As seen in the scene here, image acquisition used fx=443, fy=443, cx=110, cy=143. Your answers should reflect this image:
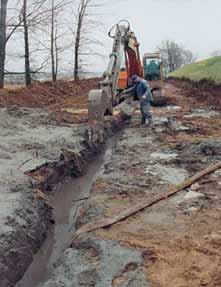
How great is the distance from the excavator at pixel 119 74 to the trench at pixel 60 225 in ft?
4.77

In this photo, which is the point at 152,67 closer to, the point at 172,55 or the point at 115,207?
the point at 115,207


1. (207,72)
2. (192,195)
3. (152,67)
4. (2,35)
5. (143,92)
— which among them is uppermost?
(2,35)

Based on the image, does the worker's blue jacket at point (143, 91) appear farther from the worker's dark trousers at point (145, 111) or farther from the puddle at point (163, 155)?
the puddle at point (163, 155)

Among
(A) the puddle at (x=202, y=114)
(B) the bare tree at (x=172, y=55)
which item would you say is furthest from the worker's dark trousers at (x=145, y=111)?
(B) the bare tree at (x=172, y=55)

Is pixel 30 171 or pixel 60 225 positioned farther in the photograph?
pixel 30 171

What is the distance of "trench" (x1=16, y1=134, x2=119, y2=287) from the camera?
5328 mm

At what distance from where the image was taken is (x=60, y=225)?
6656 millimetres

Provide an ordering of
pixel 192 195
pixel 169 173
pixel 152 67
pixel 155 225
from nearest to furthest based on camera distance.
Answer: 1. pixel 155 225
2. pixel 192 195
3. pixel 169 173
4. pixel 152 67

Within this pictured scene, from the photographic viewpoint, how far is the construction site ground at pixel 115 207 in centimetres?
437

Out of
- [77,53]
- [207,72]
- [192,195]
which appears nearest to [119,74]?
[192,195]

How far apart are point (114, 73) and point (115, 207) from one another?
6685 mm

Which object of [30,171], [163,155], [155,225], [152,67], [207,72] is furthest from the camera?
[207,72]

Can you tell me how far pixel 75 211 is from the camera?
7219 mm

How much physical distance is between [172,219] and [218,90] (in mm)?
21906
